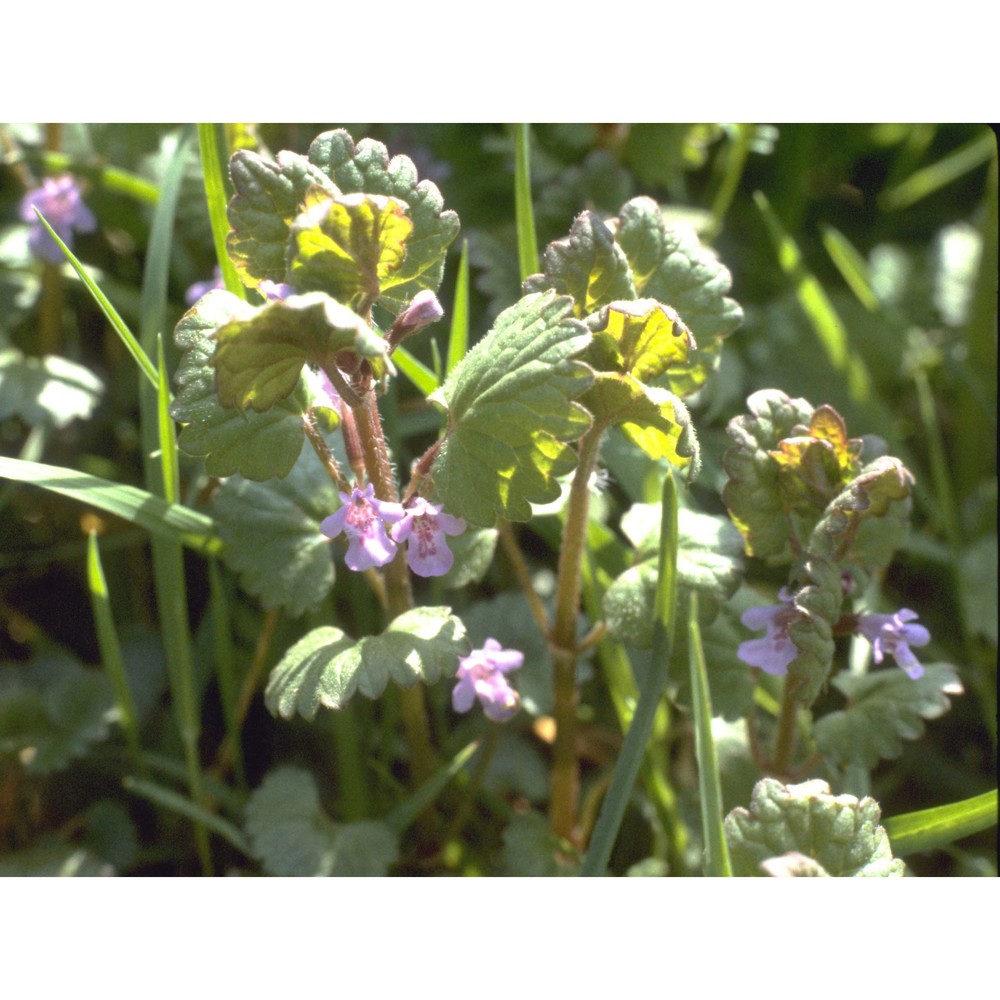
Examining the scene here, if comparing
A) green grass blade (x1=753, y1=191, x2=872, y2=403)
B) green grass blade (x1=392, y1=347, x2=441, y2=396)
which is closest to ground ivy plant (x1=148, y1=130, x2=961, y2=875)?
green grass blade (x1=392, y1=347, x2=441, y2=396)

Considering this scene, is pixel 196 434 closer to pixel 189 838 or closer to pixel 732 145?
pixel 189 838

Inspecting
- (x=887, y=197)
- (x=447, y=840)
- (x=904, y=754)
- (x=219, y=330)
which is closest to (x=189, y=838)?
(x=447, y=840)

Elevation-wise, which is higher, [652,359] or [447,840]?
[652,359]

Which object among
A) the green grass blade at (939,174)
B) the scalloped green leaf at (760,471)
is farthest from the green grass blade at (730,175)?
the scalloped green leaf at (760,471)

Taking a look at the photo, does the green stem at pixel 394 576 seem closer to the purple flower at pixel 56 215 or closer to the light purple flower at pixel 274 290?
the light purple flower at pixel 274 290

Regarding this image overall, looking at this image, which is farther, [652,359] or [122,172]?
[122,172]

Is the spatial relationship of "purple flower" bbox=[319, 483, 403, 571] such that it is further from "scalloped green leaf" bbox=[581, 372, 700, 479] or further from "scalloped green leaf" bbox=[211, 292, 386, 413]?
"scalloped green leaf" bbox=[581, 372, 700, 479]
